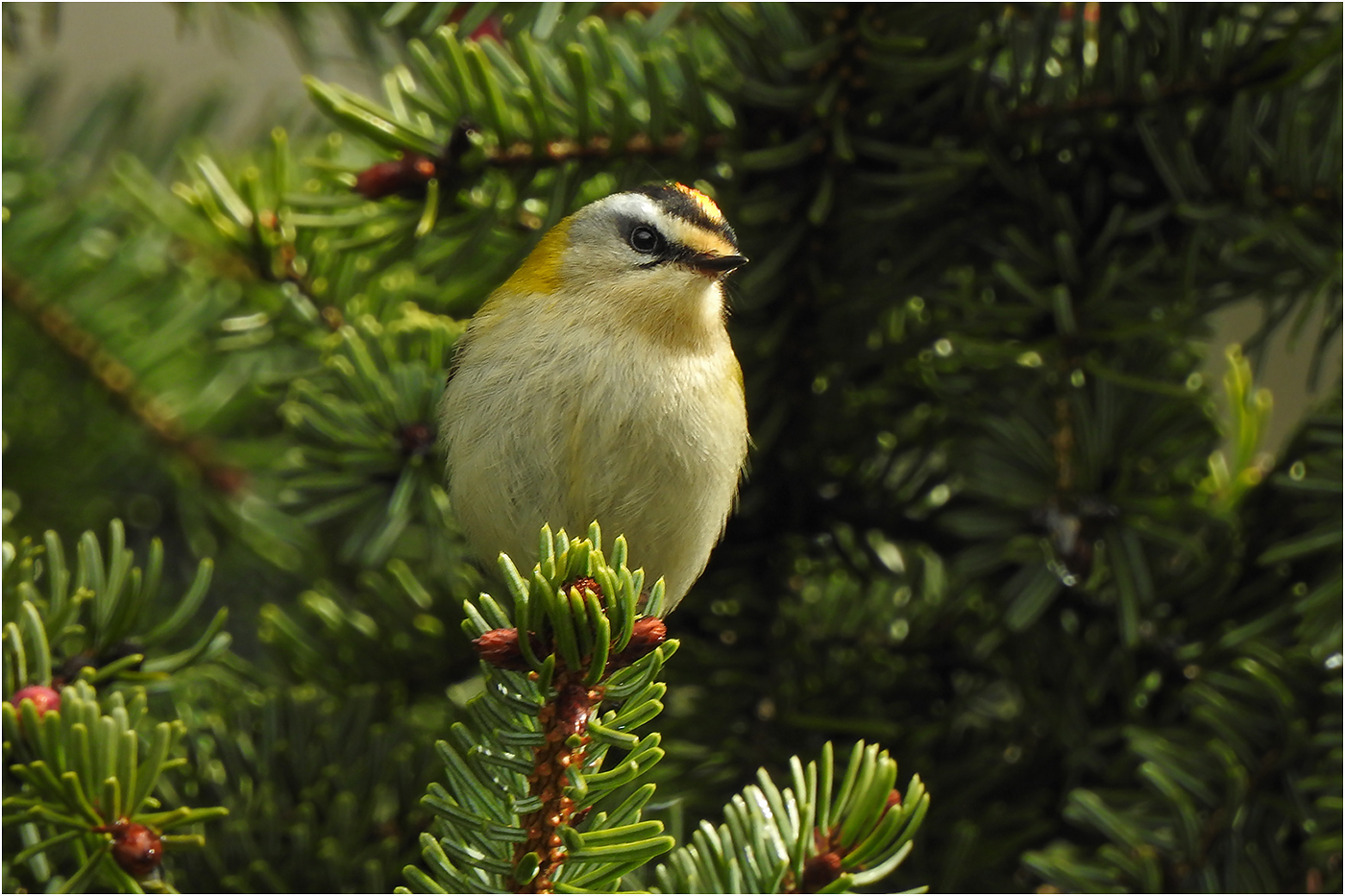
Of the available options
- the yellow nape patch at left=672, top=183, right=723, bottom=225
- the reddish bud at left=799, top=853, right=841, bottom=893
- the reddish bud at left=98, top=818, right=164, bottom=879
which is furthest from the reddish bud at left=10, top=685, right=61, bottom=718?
the yellow nape patch at left=672, top=183, right=723, bottom=225

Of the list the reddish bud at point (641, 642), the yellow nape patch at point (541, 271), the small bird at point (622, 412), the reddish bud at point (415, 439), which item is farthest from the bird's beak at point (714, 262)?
the reddish bud at point (641, 642)

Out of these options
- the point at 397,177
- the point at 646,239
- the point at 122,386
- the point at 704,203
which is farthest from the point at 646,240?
the point at 122,386

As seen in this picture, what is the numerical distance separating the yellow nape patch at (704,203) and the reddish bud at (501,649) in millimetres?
442

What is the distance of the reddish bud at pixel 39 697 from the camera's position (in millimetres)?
676

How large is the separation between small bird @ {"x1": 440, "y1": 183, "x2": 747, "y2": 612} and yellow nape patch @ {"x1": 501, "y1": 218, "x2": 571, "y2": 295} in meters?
0.03

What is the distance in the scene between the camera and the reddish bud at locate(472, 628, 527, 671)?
55cm

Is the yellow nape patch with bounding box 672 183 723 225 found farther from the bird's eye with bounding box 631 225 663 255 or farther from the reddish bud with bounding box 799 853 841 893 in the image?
the reddish bud with bounding box 799 853 841 893

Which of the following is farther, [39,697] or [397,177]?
[397,177]

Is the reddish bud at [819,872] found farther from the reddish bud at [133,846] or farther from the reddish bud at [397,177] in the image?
the reddish bud at [397,177]

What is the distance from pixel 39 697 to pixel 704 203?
0.56 meters

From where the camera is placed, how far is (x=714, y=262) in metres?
0.91

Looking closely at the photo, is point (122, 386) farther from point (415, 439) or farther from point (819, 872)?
point (819, 872)

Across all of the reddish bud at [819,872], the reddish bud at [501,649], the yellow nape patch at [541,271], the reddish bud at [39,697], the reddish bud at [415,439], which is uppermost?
the yellow nape patch at [541,271]

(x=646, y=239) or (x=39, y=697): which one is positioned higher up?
(x=646, y=239)
